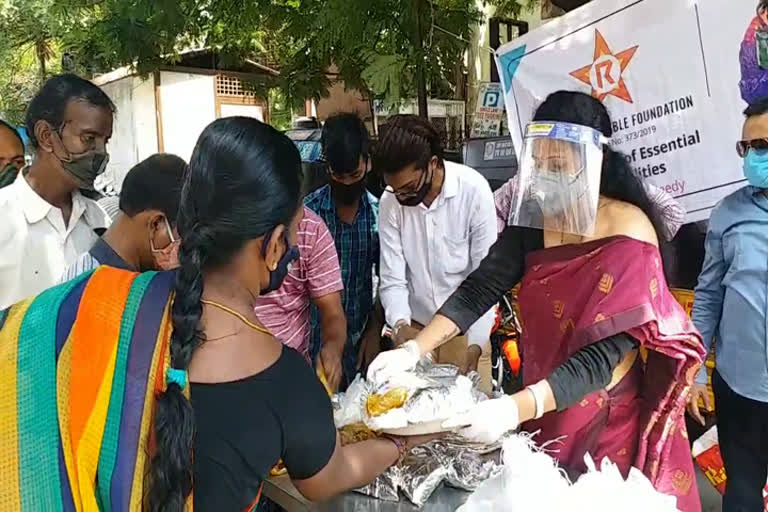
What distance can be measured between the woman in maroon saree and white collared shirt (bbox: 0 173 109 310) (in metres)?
1.10

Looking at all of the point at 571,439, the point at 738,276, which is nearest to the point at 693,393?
the point at 738,276

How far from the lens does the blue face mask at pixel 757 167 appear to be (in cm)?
187

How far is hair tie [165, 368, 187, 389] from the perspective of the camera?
98 cm

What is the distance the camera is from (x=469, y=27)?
10.2 feet

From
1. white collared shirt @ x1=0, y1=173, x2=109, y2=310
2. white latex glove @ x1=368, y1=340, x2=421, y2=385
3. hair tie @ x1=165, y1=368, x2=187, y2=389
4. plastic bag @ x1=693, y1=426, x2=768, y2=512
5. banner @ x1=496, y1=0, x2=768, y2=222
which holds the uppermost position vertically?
banner @ x1=496, y1=0, x2=768, y2=222

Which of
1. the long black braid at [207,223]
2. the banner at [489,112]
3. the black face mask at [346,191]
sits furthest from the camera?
the banner at [489,112]

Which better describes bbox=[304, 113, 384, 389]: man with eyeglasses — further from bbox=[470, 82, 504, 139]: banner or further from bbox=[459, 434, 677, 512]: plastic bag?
bbox=[470, 82, 504, 139]: banner

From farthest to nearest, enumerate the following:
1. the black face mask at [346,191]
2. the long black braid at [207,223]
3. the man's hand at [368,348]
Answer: the man's hand at [368,348], the black face mask at [346,191], the long black braid at [207,223]

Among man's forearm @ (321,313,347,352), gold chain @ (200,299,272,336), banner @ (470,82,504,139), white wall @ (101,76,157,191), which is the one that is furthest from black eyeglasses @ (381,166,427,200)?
white wall @ (101,76,157,191)

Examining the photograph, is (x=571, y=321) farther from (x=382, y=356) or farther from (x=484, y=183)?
(x=484, y=183)

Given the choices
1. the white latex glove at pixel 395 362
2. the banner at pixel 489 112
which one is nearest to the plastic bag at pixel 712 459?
the white latex glove at pixel 395 362

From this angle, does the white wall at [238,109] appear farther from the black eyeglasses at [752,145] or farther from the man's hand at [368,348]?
the black eyeglasses at [752,145]

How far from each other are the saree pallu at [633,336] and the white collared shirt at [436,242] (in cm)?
98

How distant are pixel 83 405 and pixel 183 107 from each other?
12.7 metres
